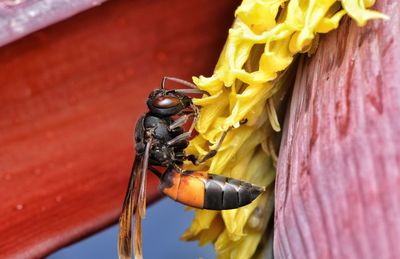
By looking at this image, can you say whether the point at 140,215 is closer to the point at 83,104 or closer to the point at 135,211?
the point at 135,211

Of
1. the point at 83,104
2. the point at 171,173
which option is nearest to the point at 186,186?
the point at 171,173

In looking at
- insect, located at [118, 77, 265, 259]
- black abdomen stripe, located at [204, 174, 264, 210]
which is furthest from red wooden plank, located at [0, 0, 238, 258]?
black abdomen stripe, located at [204, 174, 264, 210]

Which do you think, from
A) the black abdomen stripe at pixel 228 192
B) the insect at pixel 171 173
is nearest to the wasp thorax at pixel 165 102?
the insect at pixel 171 173

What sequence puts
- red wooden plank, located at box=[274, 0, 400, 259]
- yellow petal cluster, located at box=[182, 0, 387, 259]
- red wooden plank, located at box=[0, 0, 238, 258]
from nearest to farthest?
1. red wooden plank, located at box=[274, 0, 400, 259]
2. yellow petal cluster, located at box=[182, 0, 387, 259]
3. red wooden plank, located at box=[0, 0, 238, 258]

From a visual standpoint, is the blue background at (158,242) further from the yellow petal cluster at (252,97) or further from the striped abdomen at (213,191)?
the striped abdomen at (213,191)

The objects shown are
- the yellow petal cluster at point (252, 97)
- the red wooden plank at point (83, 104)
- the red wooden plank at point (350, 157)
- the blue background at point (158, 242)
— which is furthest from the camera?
the blue background at point (158, 242)

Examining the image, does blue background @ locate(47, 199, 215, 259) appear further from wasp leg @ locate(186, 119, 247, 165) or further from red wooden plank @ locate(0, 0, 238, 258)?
wasp leg @ locate(186, 119, 247, 165)
